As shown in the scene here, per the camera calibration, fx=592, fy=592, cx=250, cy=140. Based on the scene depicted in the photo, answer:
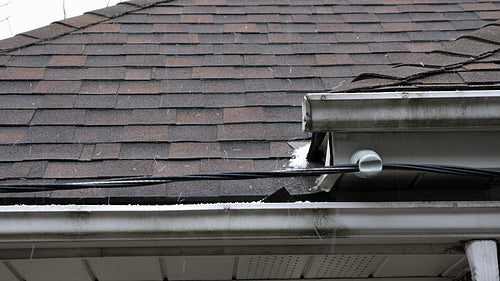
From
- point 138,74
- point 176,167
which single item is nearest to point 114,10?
point 138,74

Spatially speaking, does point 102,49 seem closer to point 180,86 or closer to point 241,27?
point 180,86

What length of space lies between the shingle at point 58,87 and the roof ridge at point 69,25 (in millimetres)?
578

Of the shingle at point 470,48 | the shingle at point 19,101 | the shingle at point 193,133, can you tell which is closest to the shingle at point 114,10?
the shingle at point 19,101

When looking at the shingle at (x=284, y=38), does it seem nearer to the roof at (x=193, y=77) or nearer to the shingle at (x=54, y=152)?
the roof at (x=193, y=77)

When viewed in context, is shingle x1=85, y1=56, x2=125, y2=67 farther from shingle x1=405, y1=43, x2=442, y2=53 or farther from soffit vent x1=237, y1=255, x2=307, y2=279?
shingle x1=405, y1=43, x2=442, y2=53

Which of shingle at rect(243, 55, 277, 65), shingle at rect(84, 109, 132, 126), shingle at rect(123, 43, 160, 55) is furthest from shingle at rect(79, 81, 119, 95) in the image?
shingle at rect(243, 55, 277, 65)

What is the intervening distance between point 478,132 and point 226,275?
1.41m

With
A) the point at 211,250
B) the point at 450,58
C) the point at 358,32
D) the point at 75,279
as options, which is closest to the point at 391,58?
the point at 358,32

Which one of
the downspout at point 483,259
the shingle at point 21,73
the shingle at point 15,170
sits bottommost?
the downspout at point 483,259

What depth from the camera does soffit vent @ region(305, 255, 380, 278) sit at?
2826 millimetres

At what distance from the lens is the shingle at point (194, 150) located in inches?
120

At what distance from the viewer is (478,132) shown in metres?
Answer: 2.52

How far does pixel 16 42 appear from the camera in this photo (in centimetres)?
412

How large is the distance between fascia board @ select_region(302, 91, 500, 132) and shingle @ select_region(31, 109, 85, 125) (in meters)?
1.54
